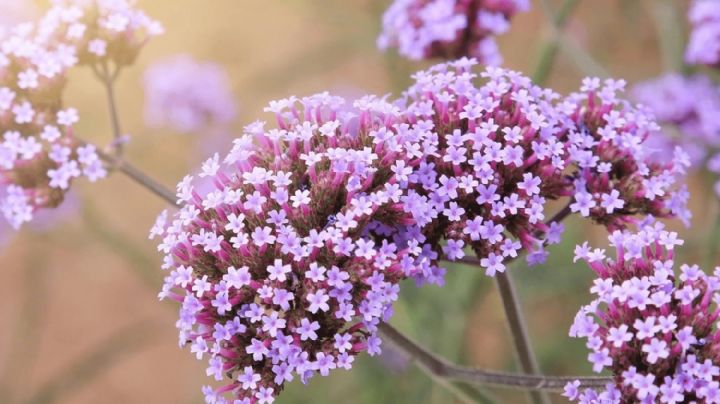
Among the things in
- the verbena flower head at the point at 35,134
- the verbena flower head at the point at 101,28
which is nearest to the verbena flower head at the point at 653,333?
the verbena flower head at the point at 35,134

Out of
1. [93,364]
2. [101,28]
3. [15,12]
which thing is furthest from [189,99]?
[101,28]

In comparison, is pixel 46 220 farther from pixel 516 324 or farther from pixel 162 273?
pixel 516 324

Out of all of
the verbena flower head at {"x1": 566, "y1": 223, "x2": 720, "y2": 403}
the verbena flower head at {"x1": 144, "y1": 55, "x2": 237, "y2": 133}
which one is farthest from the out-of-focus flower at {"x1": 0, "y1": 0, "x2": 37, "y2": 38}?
the verbena flower head at {"x1": 566, "y1": 223, "x2": 720, "y2": 403}

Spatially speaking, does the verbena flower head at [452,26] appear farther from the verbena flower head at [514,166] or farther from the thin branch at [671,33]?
the thin branch at [671,33]

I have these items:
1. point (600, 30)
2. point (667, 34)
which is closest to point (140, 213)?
point (600, 30)

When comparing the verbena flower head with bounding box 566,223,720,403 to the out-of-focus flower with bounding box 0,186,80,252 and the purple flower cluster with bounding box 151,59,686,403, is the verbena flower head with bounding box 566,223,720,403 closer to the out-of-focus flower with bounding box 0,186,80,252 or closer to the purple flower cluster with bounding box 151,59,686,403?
the purple flower cluster with bounding box 151,59,686,403

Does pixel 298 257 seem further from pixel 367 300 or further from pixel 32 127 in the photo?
pixel 32 127

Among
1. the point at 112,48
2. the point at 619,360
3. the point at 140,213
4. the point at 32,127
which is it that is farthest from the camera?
the point at 140,213
